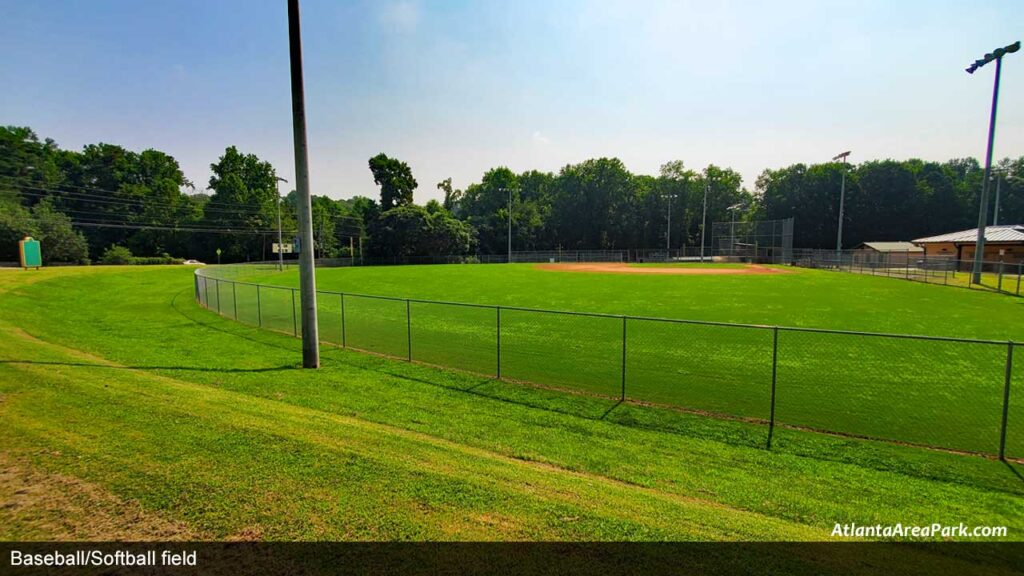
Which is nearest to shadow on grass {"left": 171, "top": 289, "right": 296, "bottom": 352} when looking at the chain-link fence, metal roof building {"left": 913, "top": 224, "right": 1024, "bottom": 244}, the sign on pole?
the sign on pole

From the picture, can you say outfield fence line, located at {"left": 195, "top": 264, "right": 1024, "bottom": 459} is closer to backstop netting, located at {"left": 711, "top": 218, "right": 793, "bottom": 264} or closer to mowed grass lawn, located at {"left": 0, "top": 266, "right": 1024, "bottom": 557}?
mowed grass lawn, located at {"left": 0, "top": 266, "right": 1024, "bottom": 557}

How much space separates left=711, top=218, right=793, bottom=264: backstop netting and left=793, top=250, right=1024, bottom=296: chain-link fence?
2.54 metres

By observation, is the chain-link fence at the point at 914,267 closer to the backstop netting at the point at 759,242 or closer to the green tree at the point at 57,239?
the backstop netting at the point at 759,242

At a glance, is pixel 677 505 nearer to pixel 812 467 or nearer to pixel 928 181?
pixel 812 467

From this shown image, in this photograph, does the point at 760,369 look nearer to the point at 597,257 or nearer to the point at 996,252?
the point at 996,252

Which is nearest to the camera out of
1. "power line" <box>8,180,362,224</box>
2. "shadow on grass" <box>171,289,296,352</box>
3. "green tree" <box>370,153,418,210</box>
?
"shadow on grass" <box>171,289,296,352</box>

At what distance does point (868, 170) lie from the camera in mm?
90062

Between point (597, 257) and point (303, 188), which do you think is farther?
point (597, 257)

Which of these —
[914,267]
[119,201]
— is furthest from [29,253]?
[914,267]

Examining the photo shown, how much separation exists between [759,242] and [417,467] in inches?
2940

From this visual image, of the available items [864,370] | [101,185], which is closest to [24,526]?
[864,370]

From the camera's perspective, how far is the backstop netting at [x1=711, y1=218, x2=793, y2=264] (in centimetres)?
6359

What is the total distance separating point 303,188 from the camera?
10242 millimetres

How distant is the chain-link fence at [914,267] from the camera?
3291cm
